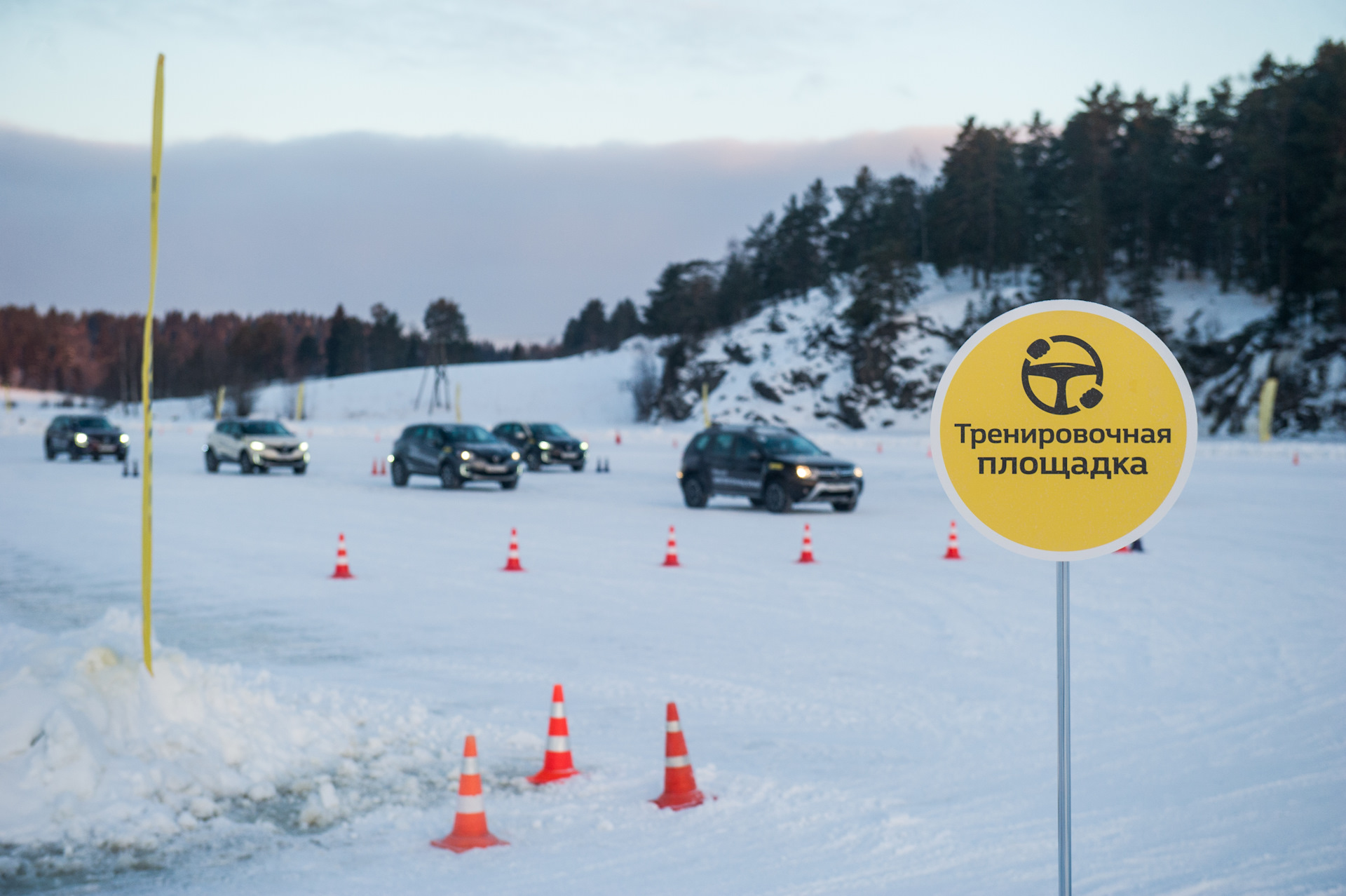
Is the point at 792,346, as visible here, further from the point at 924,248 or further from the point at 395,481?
the point at 395,481

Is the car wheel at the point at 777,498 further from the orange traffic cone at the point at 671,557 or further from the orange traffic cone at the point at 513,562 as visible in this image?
the orange traffic cone at the point at 513,562

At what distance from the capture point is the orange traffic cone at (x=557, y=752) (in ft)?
21.3

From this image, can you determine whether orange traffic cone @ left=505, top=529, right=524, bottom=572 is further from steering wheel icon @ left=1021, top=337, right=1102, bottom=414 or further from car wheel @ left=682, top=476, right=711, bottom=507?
steering wheel icon @ left=1021, top=337, right=1102, bottom=414

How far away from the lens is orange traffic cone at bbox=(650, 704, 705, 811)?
6.04 metres

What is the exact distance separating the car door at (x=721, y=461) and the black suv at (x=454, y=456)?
7.19 meters

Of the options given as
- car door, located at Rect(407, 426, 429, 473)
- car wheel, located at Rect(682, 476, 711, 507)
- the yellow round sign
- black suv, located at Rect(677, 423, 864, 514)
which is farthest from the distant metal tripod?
the yellow round sign

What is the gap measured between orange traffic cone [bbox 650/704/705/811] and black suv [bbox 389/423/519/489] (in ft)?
79.5

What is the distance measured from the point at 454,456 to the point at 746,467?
9.26m

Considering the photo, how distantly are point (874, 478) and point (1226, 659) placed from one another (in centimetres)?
2744

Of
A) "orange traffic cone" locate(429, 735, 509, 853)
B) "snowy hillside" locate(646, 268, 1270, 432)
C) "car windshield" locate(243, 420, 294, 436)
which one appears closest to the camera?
"orange traffic cone" locate(429, 735, 509, 853)

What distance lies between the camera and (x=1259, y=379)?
197ft

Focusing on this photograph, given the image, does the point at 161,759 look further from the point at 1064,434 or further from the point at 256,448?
the point at 256,448

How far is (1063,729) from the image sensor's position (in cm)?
322

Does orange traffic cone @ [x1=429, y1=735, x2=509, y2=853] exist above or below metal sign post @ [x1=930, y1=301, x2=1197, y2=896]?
below
